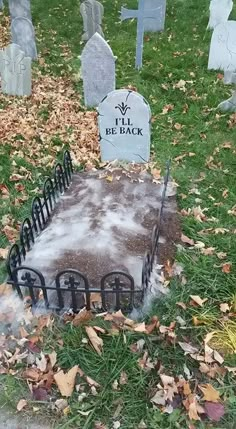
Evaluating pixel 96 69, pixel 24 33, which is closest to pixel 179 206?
pixel 96 69

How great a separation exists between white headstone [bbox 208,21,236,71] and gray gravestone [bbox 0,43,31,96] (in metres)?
2.94

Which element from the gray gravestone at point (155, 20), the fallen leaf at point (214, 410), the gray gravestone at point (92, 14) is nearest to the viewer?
the fallen leaf at point (214, 410)

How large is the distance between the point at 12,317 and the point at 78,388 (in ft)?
2.66

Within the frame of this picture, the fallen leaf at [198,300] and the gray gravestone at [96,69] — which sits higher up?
the gray gravestone at [96,69]

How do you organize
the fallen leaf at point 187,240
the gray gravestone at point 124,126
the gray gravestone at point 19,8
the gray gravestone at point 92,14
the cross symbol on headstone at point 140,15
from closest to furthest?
the fallen leaf at point 187,240, the gray gravestone at point 124,126, the cross symbol on headstone at point 140,15, the gray gravestone at point 19,8, the gray gravestone at point 92,14

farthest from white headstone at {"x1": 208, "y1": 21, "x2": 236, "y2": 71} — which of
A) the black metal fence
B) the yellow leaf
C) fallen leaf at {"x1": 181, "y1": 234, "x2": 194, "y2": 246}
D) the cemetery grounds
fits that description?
the yellow leaf

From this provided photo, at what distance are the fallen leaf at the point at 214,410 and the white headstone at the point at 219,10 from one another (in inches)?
286

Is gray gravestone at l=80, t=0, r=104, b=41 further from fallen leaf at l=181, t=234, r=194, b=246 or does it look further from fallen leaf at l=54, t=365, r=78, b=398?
fallen leaf at l=54, t=365, r=78, b=398

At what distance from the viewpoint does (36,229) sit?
13.6 feet

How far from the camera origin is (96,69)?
6.20 meters

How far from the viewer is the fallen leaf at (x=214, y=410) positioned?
275 cm

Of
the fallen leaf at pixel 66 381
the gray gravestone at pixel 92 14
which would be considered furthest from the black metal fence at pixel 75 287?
the gray gravestone at pixel 92 14

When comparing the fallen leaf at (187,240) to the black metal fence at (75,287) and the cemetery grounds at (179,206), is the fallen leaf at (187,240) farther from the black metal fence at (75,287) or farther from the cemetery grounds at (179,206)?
the black metal fence at (75,287)

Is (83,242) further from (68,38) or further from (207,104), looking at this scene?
(68,38)
